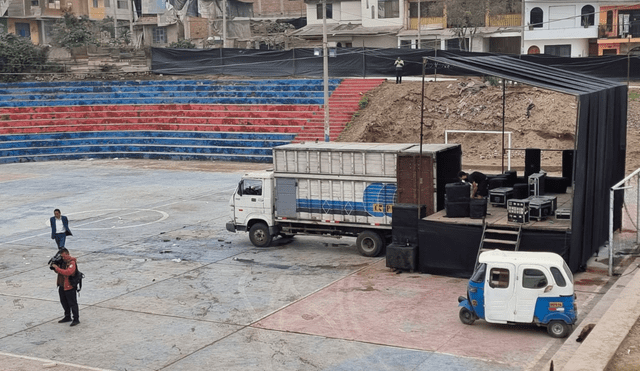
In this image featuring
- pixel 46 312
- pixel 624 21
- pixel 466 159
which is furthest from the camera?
pixel 624 21

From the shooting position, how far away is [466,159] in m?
42.5

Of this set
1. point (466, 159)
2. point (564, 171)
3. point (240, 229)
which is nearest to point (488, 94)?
point (466, 159)

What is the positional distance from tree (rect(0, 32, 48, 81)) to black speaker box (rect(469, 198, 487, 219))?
4416cm

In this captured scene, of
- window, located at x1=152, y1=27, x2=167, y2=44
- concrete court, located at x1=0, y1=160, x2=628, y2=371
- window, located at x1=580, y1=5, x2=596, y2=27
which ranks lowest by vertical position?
concrete court, located at x1=0, y1=160, x2=628, y2=371

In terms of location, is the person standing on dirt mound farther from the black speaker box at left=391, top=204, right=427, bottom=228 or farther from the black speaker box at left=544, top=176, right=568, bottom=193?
the black speaker box at left=391, top=204, right=427, bottom=228

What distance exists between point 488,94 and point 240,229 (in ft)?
79.6

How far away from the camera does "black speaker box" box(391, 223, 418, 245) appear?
72.6ft

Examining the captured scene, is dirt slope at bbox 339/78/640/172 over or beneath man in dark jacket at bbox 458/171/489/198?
over

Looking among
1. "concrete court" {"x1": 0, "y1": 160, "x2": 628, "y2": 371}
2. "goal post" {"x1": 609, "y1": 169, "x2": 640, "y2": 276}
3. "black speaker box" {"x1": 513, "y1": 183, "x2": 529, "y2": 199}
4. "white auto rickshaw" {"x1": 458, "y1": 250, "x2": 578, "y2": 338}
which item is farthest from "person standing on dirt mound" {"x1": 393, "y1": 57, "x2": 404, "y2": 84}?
"white auto rickshaw" {"x1": 458, "y1": 250, "x2": 578, "y2": 338}

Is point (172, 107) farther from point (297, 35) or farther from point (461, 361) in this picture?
point (461, 361)

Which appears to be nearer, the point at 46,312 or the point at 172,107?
the point at 46,312

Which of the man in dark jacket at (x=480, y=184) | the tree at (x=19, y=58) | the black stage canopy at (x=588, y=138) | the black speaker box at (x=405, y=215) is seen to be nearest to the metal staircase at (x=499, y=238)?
the black stage canopy at (x=588, y=138)

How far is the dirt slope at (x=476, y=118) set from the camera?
41969 millimetres

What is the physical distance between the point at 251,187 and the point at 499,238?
28.2 ft
